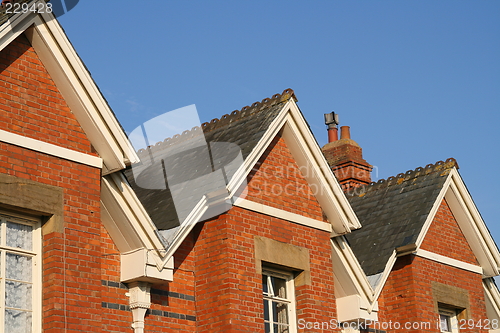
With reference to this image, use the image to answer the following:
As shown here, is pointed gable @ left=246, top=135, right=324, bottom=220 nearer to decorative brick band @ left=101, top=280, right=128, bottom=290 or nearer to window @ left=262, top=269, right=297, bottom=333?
window @ left=262, top=269, right=297, bottom=333

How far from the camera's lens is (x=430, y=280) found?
14.9 m

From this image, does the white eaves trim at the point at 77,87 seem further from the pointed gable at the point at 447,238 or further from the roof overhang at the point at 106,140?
the pointed gable at the point at 447,238

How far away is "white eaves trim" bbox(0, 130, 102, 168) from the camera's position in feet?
30.2

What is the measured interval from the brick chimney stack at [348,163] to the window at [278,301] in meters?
7.64

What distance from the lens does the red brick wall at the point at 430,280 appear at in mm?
14477

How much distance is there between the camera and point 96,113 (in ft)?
32.7

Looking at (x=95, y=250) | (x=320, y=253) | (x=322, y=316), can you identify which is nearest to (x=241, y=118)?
(x=320, y=253)

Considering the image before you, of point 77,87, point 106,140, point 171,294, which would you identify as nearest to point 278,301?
point 171,294

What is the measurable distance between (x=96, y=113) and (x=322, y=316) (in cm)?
500

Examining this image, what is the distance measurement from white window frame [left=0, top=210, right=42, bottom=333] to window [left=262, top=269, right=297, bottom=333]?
3916 millimetres

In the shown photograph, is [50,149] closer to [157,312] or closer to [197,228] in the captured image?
[157,312]

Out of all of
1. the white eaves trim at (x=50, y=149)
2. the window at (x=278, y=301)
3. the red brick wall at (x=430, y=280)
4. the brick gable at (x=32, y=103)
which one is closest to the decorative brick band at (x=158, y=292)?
the window at (x=278, y=301)

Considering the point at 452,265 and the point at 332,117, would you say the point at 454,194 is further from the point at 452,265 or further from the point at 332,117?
the point at 332,117

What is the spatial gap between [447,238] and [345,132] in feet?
21.6
